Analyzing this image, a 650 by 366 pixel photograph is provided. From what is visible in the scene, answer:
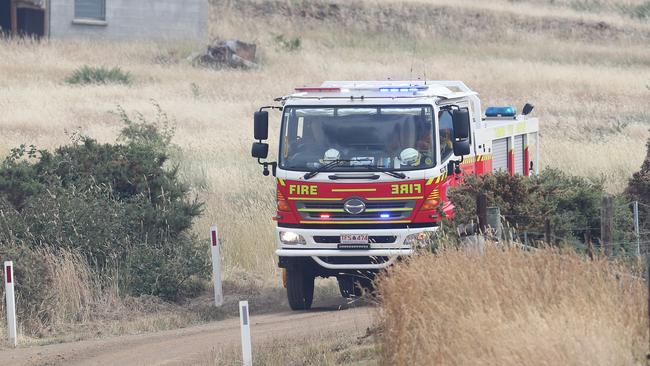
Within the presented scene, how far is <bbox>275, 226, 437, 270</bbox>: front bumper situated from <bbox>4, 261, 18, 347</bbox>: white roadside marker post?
10.4 ft

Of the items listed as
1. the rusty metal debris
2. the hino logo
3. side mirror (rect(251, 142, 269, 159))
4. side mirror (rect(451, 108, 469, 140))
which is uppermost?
the rusty metal debris

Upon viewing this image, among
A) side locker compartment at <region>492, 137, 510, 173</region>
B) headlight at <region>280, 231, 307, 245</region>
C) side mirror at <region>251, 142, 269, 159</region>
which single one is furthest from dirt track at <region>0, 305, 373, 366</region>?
side locker compartment at <region>492, 137, 510, 173</region>

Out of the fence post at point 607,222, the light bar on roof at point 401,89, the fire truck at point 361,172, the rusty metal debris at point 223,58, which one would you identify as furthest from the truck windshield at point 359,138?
the rusty metal debris at point 223,58

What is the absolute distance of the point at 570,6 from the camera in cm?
7688

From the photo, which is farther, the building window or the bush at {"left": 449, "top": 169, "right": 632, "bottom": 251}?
the building window

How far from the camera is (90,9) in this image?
50.2 metres

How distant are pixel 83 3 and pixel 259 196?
97.4 ft

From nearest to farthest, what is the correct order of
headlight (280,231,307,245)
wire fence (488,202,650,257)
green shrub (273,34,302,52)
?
1. wire fence (488,202,650,257)
2. headlight (280,231,307,245)
3. green shrub (273,34,302,52)

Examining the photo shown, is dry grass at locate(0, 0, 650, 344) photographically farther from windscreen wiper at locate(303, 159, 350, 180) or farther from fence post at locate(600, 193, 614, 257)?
fence post at locate(600, 193, 614, 257)

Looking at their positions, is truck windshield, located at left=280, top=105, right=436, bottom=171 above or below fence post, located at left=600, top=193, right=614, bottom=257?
above

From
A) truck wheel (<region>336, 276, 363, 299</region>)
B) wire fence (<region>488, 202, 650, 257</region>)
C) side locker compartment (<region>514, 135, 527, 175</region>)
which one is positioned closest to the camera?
wire fence (<region>488, 202, 650, 257</region>)

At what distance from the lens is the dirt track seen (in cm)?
1307

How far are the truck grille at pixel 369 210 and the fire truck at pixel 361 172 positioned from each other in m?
0.01

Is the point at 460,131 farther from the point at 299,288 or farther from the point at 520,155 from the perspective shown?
the point at 520,155
